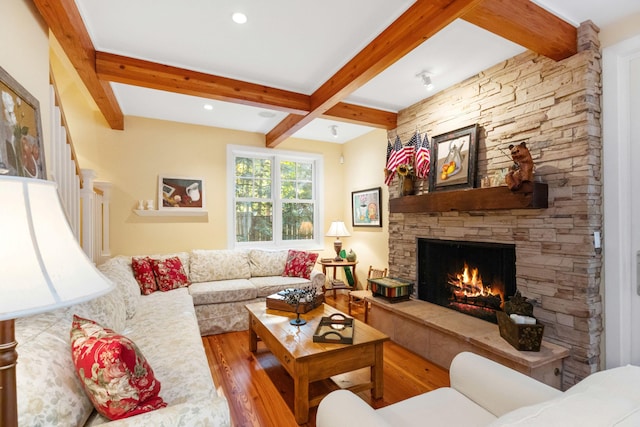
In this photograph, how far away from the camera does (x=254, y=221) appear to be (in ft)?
16.1

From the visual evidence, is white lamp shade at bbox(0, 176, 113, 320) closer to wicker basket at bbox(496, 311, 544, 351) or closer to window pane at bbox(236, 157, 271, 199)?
wicker basket at bbox(496, 311, 544, 351)

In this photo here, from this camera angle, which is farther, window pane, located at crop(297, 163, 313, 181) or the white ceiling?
window pane, located at crop(297, 163, 313, 181)

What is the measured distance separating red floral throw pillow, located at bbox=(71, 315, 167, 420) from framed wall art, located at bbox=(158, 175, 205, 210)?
3.30 meters

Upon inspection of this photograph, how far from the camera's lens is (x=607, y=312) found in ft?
7.02

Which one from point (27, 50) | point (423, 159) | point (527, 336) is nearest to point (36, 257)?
point (27, 50)

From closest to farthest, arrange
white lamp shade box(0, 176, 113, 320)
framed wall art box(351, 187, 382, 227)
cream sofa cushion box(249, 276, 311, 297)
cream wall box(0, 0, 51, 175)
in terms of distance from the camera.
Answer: white lamp shade box(0, 176, 113, 320) < cream wall box(0, 0, 51, 175) < cream sofa cushion box(249, 276, 311, 297) < framed wall art box(351, 187, 382, 227)

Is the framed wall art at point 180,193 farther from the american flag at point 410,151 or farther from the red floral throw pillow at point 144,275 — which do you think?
the american flag at point 410,151

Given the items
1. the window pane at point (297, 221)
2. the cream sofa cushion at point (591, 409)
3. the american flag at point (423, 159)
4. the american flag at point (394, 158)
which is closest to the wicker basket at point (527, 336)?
the cream sofa cushion at point (591, 409)

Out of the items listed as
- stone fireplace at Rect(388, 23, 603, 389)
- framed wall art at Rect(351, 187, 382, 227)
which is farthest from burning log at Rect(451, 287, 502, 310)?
framed wall art at Rect(351, 187, 382, 227)

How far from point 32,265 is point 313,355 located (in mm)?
1587

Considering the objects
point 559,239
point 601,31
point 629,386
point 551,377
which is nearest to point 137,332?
point 629,386

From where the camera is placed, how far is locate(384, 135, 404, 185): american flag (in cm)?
358

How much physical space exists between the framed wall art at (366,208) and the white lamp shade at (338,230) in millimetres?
233

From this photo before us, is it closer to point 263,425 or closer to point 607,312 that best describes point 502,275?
point 607,312
